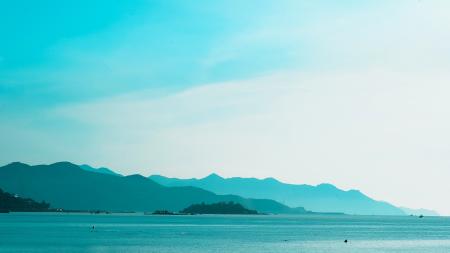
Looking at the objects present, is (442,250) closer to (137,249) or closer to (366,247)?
(366,247)

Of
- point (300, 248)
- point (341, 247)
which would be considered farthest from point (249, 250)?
point (341, 247)

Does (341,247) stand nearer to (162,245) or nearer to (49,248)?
(162,245)

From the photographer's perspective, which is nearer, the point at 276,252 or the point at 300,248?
the point at 276,252

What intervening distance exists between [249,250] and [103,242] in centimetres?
2944

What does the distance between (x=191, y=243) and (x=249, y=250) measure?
1885 centimetres

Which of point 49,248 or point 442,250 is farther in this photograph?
point 442,250

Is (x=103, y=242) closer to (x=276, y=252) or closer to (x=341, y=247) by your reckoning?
(x=276, y=252)

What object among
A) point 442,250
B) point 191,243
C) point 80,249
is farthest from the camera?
point 191,243

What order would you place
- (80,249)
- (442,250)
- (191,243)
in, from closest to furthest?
(80,249), (442,250), (191,243)

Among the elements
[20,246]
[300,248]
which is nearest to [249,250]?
[300,248]

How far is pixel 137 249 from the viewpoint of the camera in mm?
101000

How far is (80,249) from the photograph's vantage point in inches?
3935

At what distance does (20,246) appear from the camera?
105 metres

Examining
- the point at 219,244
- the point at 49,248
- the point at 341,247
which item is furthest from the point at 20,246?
the point at 341,247
